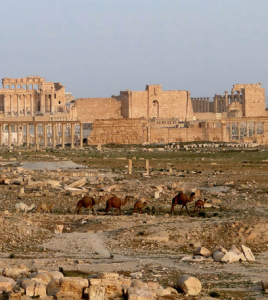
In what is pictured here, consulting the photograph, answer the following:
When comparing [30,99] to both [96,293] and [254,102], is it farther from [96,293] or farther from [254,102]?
[96,293]

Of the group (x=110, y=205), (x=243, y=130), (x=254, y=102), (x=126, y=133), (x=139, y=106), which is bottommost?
(x=110, y=205)

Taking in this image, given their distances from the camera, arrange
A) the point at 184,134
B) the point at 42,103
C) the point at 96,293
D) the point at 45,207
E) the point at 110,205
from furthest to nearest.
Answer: the point at 42,103, the point at 184,134, the point at 45,207, the point at 110,205, the point at 96,293

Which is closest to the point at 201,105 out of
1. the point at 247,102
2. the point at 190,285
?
the point at 247,102

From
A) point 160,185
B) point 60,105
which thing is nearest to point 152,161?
point 160,185

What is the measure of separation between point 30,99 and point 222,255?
284 feet

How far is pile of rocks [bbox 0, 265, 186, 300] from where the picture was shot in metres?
10.4

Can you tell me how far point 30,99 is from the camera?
3858 inches

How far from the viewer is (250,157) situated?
45.6m

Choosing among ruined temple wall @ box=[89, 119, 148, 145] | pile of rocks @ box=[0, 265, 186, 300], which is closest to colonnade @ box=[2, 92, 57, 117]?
ruined temple wall @ box=[89, 119, 148, 145]

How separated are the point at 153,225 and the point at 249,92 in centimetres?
8322

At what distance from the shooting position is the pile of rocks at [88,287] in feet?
34.0

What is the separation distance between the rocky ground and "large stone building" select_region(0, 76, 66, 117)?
6481cm

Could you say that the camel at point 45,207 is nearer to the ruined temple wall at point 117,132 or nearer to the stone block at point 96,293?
the stone block at point 96,293

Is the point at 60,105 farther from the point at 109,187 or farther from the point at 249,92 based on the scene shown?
the point at 109,187
